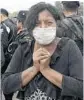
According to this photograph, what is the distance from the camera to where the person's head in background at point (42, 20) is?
3.00 meters

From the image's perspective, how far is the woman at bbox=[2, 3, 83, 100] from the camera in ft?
9.37

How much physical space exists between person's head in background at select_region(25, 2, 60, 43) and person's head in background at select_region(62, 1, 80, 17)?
269 centimetres

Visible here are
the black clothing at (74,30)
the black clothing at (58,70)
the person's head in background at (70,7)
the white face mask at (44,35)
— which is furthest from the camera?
the person's head in background at (70,7)

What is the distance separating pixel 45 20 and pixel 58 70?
415 millimetres

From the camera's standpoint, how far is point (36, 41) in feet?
9.90

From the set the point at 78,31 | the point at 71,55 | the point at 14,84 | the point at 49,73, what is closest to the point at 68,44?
the point at 71,55

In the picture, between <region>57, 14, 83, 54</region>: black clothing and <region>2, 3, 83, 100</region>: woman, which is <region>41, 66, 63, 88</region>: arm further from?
<region>57, 14, 83, 54</region>: black clothing

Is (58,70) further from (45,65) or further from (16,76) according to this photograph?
(16,76)

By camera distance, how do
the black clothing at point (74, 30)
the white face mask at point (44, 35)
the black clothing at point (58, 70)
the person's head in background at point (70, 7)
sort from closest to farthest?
1. the black clothing at point (58, 70)
2. the white face mask at point (44, 35)
3. the black clothing at point (74, 30)
4. the person's head in background at point (70, 7)

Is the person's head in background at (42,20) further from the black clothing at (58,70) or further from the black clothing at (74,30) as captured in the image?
the black clothing at (74,30)

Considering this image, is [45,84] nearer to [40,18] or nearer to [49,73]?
A: [49,73]

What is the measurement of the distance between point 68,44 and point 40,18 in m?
0.31

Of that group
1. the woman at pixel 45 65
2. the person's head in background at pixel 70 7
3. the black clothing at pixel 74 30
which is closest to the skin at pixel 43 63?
the woman at pixel 45 65

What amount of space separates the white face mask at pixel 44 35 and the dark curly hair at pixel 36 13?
0.07 meters
